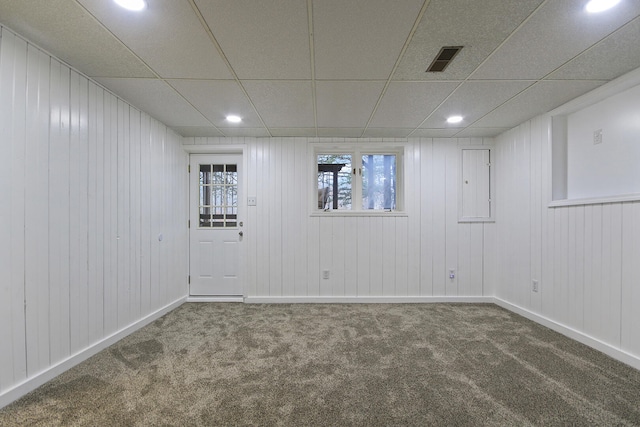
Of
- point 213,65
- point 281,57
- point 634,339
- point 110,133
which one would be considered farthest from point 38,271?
point 634,339

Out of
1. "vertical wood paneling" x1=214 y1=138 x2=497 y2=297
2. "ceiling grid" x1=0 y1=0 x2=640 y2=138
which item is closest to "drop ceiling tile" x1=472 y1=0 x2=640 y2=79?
"ceiling grid" x1=0 y1=0 x2=640 y2=138

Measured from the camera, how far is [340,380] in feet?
6.64

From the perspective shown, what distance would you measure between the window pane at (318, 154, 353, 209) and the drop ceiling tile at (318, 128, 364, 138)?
349 millimetres

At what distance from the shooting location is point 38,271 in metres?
1.97

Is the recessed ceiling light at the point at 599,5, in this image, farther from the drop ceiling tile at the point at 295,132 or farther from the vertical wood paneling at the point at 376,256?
the vertical wood paneling at the point at 376,256

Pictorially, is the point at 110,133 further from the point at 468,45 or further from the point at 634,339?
the point at 634,339

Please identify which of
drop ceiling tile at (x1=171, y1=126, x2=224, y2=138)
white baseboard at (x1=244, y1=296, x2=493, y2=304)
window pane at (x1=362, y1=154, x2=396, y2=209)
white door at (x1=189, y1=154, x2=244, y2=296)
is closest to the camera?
drop ceiling tile at (x1=171, y1=126, x2=224, y2=138)

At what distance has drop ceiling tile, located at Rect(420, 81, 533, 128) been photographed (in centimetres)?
248

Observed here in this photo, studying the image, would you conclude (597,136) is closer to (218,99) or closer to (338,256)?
(338,256)

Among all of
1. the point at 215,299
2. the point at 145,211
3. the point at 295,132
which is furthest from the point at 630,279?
the point at 145,211

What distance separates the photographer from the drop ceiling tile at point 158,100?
2.48 meters

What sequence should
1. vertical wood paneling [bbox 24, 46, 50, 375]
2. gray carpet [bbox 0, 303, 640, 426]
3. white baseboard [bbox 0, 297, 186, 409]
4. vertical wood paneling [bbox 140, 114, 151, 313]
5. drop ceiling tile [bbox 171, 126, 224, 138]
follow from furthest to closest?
drop ceiling tile [bbox 171, 126, 224, 138], vertical wood paneling [bbox 140, 114, 151, 313], vertical wood paneling [bbox 24, 46, 50, 375], white baseboard [bbox 0, 297, 186, 409], gray carpet [bbox 0, 303, 640, 426]

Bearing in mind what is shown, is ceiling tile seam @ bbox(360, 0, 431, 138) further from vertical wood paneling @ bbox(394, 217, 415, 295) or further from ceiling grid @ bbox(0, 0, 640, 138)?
vertical wood paneling @ bbox(394, 217, 415, 295)

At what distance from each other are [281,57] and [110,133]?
1.82m
